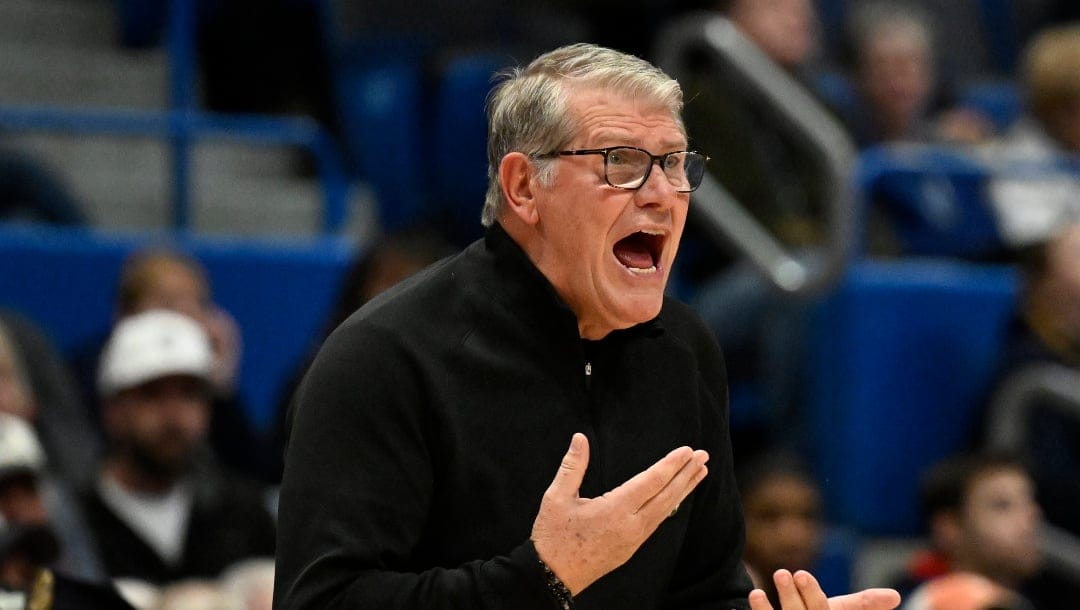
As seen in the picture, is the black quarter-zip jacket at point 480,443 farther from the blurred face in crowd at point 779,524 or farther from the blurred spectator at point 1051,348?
the blurred spectator at point 1051,348

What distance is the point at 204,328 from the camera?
4.92 meters

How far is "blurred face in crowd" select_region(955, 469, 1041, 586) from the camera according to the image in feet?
15.9

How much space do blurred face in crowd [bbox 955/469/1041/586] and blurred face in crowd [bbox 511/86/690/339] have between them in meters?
2.80

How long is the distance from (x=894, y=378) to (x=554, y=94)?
3316 millimetres

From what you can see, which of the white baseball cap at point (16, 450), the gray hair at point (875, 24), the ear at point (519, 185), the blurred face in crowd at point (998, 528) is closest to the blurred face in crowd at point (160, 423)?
the white baseball cap at point (16, 450)

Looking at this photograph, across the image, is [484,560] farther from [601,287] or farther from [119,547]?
[119,547]

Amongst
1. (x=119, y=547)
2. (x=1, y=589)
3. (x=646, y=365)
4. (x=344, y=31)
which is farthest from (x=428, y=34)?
(x=646, y=365)

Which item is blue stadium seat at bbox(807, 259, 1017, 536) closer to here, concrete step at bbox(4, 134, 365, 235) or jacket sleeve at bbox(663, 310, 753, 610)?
concrete step at bbox(4, 134, 365, 235)

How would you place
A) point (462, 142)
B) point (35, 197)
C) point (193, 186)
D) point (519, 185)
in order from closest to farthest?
point (519, 185) < point (35, 197) < point (193, 186) < point (462, 142)

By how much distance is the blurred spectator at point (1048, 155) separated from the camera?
19.0ft

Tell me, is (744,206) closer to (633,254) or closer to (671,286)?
(671,286)

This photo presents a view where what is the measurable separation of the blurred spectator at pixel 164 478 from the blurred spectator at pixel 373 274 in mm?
235

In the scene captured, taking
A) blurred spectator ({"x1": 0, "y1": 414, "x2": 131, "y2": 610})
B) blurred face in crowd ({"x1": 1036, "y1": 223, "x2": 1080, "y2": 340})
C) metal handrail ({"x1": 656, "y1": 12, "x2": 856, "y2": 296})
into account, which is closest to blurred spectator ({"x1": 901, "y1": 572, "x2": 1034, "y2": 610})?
metal handrail ({"x1": 656, "y1": 12, "x2": 856, "y2": 296})

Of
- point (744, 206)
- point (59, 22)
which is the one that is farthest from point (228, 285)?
point (744, 206)
